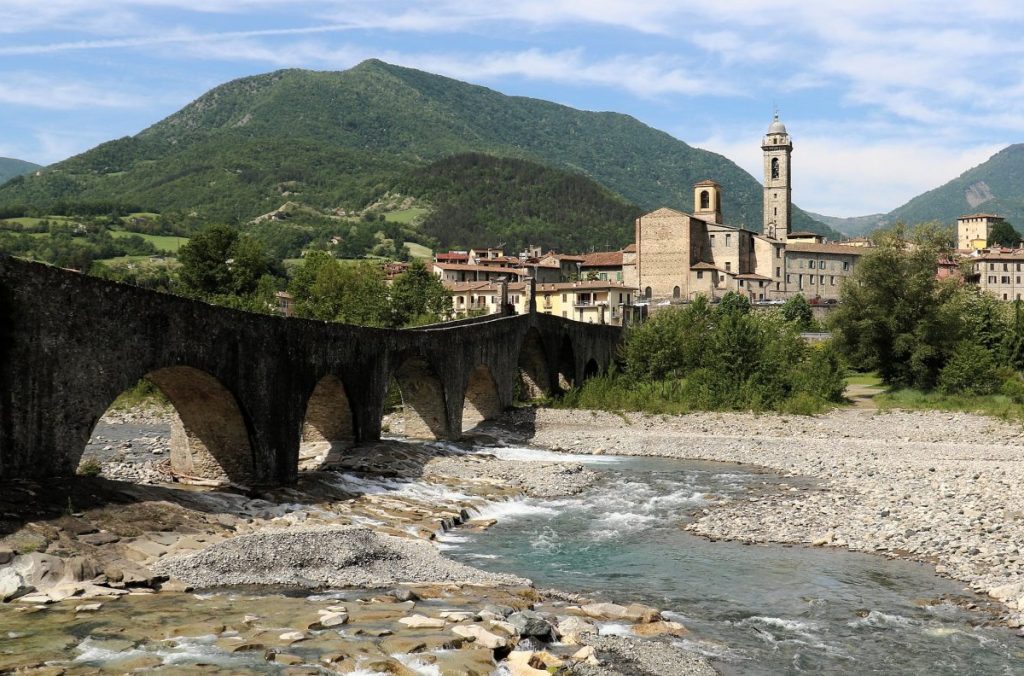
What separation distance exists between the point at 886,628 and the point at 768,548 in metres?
5.54

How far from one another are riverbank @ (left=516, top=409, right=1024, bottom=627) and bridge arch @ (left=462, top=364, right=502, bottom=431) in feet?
3.88

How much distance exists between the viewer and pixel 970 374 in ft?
162

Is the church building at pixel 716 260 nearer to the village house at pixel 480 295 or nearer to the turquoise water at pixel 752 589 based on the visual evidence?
the village house at pixel 480 295

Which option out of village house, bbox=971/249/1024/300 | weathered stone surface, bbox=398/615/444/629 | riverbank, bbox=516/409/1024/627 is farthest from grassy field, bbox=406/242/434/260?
weathered stone surface, bbox=398/615/444/629

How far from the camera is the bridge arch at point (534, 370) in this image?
5647 cm

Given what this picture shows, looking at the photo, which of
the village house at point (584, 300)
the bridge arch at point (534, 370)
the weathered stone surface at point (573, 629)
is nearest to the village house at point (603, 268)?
the village house at point (584, 300)

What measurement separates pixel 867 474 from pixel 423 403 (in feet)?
55.2

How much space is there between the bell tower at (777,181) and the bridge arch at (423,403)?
351ft

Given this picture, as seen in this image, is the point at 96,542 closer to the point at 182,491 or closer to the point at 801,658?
the point at 182,491

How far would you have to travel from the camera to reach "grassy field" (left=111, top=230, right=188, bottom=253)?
136 meters

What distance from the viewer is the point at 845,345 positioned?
180 ft

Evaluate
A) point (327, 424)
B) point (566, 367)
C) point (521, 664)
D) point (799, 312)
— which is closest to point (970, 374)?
point (566, 367)

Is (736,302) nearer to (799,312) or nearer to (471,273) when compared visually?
(799,312)

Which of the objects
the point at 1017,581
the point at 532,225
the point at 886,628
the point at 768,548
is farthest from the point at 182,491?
the point at 532,225
